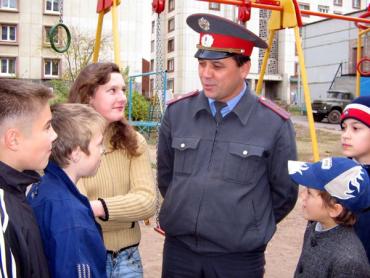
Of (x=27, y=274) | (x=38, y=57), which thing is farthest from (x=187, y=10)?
(x=27, y=274)

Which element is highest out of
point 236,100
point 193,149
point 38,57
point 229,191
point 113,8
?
point 38,57

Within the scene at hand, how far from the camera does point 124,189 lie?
89.0 inches

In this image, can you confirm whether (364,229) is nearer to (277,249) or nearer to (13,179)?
(13,179)

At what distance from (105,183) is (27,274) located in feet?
2.73

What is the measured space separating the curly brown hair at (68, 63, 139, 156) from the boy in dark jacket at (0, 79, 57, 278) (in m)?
0.69

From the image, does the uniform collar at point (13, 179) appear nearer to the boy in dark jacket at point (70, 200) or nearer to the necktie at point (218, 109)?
the boy in dark jacket at point (70, 200)

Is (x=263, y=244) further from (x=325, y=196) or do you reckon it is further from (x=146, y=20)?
(x=146, y=20)

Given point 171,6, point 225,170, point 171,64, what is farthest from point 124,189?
point 171,6

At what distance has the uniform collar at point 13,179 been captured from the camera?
1451 mm

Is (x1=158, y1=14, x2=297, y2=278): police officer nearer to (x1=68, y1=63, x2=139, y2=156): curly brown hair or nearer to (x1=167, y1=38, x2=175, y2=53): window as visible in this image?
(x1=68, y1=63, x2=139, y2=156): curly brown hair

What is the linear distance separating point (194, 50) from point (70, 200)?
33.7m

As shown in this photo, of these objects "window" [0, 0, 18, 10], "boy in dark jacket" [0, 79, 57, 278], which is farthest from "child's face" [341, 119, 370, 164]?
"window" [0, 0, 18, 10]

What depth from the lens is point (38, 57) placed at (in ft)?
89.5

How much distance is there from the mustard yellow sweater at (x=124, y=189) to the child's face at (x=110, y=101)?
0.13 metres
